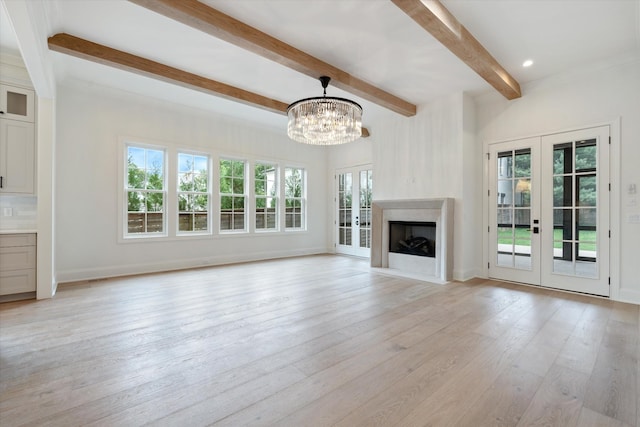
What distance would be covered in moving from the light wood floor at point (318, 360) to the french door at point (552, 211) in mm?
539

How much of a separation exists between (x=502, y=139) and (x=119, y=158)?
641 centimetres

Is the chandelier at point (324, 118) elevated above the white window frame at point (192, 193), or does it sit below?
above

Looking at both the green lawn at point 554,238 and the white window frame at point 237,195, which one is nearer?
the green lawn at point 554,238

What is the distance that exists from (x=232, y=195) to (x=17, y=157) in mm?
3339

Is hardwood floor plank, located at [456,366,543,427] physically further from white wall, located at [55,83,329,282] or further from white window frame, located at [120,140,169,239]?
white window frame, located at [120,140,169,239]

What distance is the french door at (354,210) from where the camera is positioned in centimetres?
718

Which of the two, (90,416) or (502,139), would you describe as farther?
(502,139)

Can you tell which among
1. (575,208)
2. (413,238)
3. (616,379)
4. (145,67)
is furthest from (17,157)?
(575,208)

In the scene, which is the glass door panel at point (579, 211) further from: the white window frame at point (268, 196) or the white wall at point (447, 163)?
the white window frame at point (268, 196)

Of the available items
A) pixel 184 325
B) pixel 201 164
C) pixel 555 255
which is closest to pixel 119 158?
pixel 201 164

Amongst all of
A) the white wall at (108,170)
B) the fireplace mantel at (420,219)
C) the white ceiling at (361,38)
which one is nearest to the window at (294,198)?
the white wall at (108,170)

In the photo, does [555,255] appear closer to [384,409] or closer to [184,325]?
[384,409]

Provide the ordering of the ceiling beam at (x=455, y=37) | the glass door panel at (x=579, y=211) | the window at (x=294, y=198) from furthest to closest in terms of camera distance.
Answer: the window at (x=294, y=198) → the glass door panel at (x=579, y=211) → the ceiling beam at (x=455, y=37)

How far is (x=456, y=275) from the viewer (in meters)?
4.87
